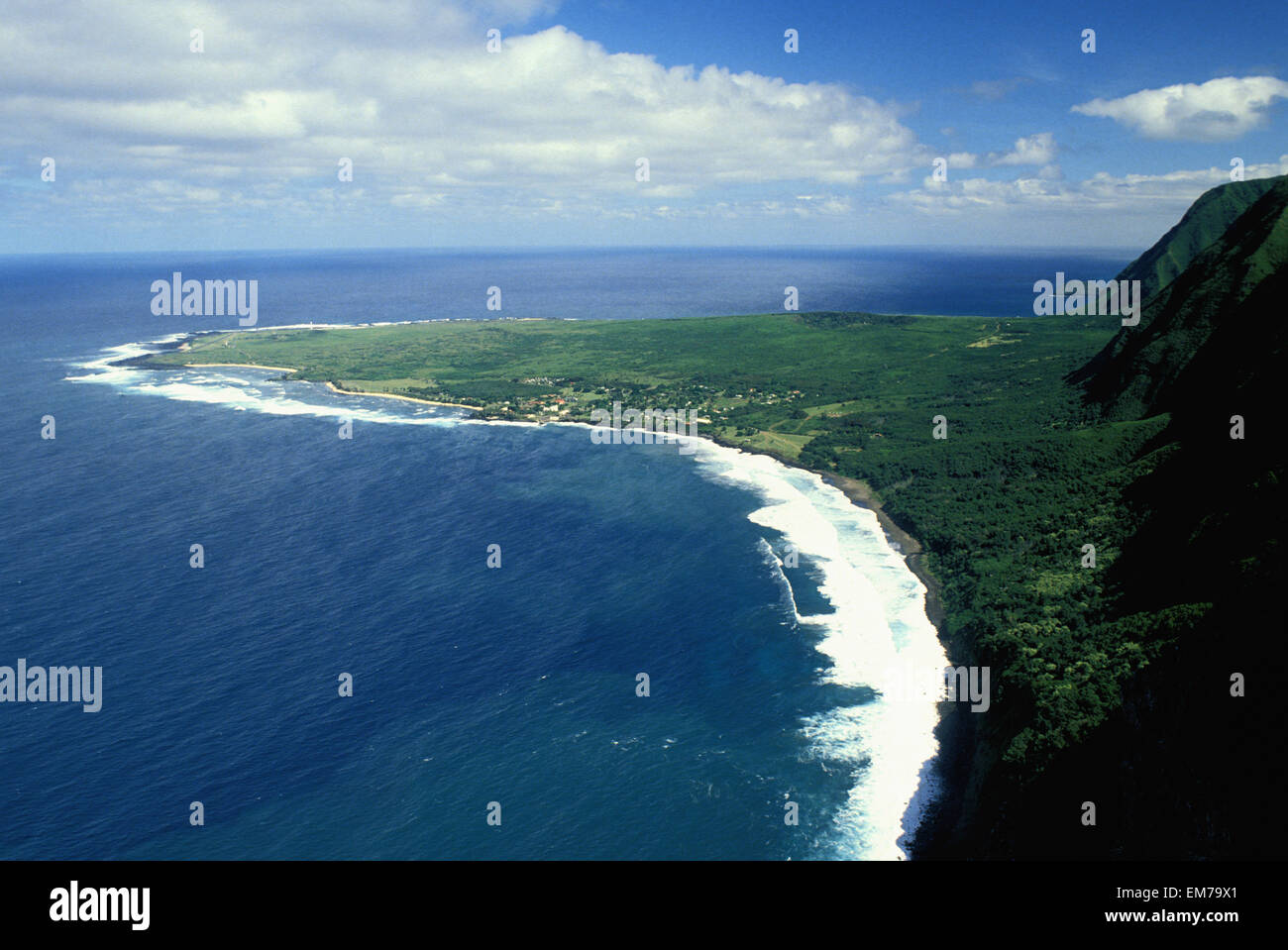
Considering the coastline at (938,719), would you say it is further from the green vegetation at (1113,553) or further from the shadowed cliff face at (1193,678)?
the shadowed cliff face at (1193,678)

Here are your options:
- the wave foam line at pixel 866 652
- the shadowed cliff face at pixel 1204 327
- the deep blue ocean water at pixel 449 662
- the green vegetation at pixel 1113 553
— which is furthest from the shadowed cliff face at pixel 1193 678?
the deep blue ocean water at pixel 449 662

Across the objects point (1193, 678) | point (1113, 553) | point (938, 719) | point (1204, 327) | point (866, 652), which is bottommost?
point (938, 719)

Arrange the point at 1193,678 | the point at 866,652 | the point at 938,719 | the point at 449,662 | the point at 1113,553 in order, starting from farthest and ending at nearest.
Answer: the point at 1113,553, the point at 866,652, the point at 449,662, the point at 938,719, the point at 1193,678

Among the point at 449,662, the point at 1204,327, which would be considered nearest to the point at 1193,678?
the point at 449,662

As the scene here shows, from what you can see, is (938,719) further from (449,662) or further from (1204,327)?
(1204,327)

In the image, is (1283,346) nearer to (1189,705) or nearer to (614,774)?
(1189,705)

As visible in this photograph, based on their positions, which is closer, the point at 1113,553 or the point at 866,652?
the point at 866,652

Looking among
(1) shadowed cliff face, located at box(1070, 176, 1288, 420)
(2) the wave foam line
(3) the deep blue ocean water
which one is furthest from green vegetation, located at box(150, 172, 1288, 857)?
(3) the deep blue ocean water

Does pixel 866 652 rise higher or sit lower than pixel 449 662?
lower

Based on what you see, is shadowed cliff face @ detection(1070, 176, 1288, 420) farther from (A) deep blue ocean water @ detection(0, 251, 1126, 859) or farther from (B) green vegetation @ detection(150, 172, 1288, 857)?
(A) deep blue ocean water @ detection(0, 251, 1126, 859)

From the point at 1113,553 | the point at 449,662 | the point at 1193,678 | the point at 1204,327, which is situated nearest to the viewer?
the point at 1193,678
